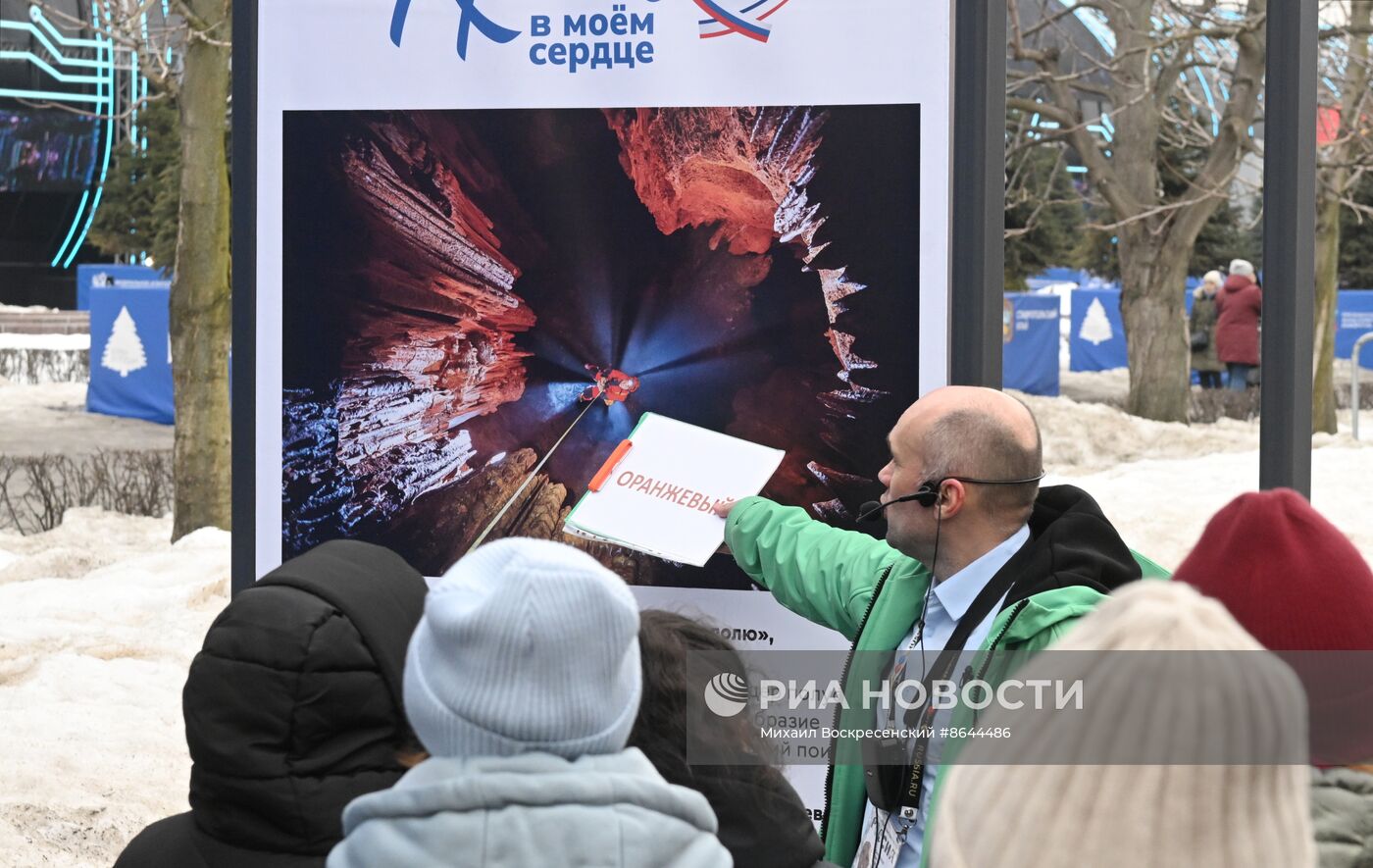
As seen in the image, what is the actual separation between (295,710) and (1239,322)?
59.0 feet

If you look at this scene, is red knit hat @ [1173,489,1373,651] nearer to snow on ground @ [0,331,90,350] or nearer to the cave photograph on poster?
the cave photograph on poster

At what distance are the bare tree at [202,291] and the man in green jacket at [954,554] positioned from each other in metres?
8.07

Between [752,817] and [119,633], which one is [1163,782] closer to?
[752,817]

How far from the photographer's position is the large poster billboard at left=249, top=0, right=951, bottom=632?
3.31 meters

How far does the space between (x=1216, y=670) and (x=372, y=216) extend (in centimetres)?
262

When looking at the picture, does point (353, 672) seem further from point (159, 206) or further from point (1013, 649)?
point (159, 206)

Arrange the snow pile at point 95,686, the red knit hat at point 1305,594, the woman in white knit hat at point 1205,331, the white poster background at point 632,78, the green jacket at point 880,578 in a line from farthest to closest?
the woman in white knit hat at point 1205,331 < the snow pile at point 95,686 < the white poster background at point 632,78 < the green jacket at point 880,578 < the red knit hat at point 1305,594

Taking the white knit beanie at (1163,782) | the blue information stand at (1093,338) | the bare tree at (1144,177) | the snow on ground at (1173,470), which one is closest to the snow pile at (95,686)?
the white knit beanie at (1163,782)

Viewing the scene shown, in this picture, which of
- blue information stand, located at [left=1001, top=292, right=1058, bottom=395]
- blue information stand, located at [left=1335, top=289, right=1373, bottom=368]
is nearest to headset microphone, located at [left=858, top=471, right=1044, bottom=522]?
blue information stand, located at [left=1001, top=292, right=1058, bottom=395]

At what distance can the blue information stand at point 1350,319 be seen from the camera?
24.2 meters

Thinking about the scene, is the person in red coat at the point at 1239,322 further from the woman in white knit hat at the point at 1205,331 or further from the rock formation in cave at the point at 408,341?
the rock formation in cave at the point at 408,341

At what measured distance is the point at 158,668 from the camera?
7.23 metres

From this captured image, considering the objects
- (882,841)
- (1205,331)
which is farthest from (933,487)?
(1205,331)

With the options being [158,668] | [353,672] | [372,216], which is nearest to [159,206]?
[158,668]
